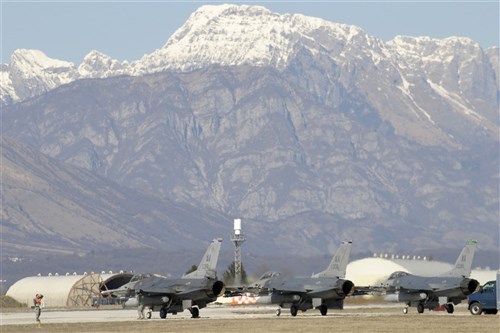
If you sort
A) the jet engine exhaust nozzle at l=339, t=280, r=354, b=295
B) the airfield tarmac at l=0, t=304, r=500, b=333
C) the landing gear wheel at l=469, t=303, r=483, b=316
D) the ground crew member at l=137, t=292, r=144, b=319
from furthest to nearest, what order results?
the ground crew member at l=137, t=292, r=144, b=319 < the jet engine exhaust nozzle at l=339, t=280, r=354, b=295 < the landing gear wheel at l=469, t=303, r=483, b=316 < the airfield tarmac at l=0, t=304, r=500, b=333

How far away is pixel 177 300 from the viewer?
4722 inches

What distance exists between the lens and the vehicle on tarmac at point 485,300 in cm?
11306

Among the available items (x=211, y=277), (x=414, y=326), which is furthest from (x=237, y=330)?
(x=211, y=277)

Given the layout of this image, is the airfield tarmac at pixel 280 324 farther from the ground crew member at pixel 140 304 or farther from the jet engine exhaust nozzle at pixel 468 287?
the jet engine exhaust nozzle at pixel 468 287

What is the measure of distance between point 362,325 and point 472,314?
1770cm

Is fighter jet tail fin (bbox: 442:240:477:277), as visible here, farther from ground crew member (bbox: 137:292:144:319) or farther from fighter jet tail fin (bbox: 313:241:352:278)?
ground crew member (bbox: 137:292:144:319)

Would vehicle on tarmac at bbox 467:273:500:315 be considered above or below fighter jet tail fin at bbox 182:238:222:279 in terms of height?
below

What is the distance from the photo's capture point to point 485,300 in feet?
373

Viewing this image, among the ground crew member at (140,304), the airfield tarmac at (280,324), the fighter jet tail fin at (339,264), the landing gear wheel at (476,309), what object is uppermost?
the fighter jet tail fin at (339,264)

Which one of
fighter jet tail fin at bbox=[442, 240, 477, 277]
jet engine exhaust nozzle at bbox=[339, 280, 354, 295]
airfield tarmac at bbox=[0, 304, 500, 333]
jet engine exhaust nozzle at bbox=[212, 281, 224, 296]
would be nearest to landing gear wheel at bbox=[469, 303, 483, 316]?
airfield tarmac at bbox=[0, 304, 500, 333]

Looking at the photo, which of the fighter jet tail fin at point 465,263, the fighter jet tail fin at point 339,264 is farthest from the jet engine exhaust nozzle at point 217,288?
the fighter jet tail fin at point 465,263

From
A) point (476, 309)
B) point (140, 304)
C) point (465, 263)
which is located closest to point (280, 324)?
point (476, 309)

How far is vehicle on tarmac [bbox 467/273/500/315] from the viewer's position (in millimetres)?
113062

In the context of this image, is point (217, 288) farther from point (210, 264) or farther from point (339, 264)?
point (339, 264)
